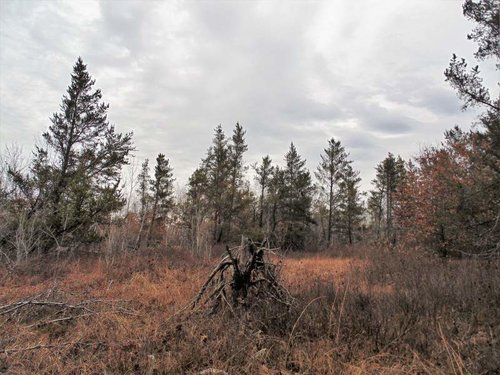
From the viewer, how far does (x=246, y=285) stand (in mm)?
5945

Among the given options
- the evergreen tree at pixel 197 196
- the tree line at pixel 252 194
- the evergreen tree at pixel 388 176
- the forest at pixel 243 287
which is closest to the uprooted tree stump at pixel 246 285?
the forest at pixel 243 287

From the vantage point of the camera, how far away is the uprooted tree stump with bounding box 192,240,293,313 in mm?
5758

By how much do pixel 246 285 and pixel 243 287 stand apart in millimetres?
63

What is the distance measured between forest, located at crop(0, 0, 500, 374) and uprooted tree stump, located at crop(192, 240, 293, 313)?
1.1 inches

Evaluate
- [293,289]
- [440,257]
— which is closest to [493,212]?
[440,257]

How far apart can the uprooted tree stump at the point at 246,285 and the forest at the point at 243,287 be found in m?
0.03

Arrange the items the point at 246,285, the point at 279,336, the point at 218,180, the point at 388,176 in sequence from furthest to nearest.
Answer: the point at 388,176
the point at 218,180
the point at 246,285
the point at 279,336

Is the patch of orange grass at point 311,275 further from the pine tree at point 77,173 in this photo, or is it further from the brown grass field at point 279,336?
the pine tree at point 77,173

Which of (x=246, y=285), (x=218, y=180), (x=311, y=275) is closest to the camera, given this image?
(x=246, y=285)

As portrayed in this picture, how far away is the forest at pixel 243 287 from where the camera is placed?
158 inches

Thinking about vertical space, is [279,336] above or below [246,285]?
below

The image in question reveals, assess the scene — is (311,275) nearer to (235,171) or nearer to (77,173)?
(77,173)

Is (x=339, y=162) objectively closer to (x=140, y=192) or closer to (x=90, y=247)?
(x=140, y=192)

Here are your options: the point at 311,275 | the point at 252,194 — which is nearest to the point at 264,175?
the point at 252,194
